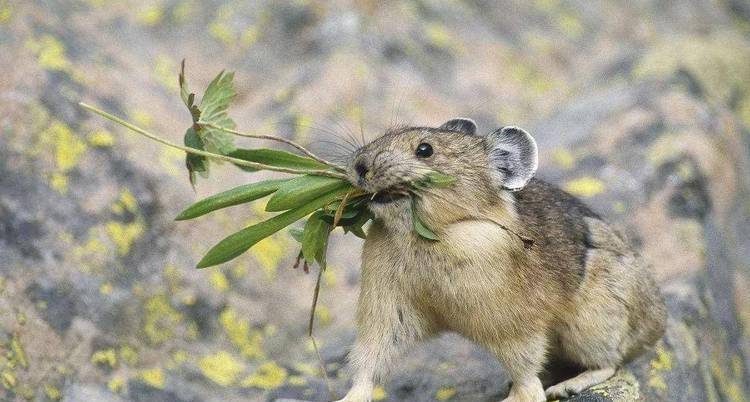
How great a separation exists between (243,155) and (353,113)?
443cm

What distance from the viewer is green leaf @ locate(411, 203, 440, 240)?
487 cm

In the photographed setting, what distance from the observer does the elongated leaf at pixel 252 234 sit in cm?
487

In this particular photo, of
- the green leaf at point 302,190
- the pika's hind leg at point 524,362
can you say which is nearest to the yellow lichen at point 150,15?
the green leaf at point 302,190

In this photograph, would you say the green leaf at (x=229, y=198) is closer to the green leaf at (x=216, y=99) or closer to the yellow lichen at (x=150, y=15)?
the green leaf at (x=216, y=99)

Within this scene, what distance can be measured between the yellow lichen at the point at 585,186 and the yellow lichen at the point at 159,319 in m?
4.08

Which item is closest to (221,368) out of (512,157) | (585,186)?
(512,157)

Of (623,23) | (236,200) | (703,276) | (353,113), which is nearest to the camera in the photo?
(236,200)

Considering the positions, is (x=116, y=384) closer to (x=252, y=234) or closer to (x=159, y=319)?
(x=159, y=319)

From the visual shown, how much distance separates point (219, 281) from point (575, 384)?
3244 mm

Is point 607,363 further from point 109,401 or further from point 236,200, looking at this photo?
point 109,401

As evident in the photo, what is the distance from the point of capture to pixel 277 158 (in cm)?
509

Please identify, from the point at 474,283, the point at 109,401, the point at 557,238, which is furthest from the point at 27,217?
the point at 557,238

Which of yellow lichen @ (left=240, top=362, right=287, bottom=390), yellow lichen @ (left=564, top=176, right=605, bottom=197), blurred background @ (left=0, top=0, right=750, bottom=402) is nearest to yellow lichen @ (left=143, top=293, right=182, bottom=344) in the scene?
blurred background @ (left=0, top=0, right=750, bottom=402)

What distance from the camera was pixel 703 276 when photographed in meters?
7.14
